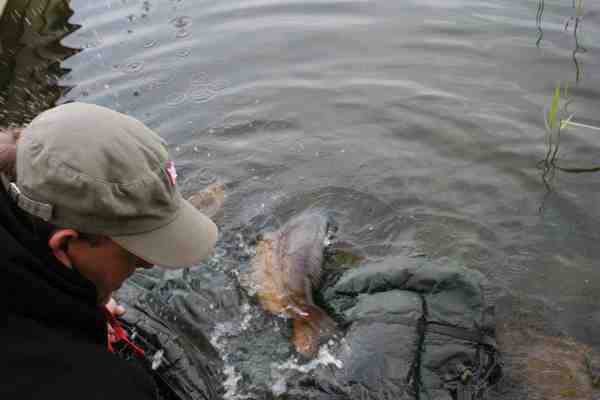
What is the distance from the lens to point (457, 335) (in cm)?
314

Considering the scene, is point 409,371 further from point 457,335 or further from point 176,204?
point 176,204

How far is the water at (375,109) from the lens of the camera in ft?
14.2

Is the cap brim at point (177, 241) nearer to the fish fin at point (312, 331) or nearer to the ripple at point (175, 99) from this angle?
the fish fin at point (312, 331)

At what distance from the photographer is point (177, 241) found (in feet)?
5.81

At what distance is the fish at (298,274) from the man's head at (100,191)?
196 cm

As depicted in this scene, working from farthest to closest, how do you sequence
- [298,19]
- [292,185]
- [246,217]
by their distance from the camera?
1. [298,19]
2. [292,185]
3. [246,217]

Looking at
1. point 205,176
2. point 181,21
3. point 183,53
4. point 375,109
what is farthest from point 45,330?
point 181,21

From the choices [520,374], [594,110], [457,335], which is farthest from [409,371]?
[594,110]

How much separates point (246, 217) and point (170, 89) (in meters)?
2.92

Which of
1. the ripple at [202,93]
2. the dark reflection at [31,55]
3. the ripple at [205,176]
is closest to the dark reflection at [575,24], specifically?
the ripple at [202,93]

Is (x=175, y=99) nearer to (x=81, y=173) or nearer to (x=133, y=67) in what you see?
(x=133, y=67)

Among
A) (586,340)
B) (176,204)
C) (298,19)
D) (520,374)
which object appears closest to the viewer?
(176,204)

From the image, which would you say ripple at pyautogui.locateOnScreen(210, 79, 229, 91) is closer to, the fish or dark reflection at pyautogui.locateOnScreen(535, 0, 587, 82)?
the fish

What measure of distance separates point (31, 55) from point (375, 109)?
5.31 meters
